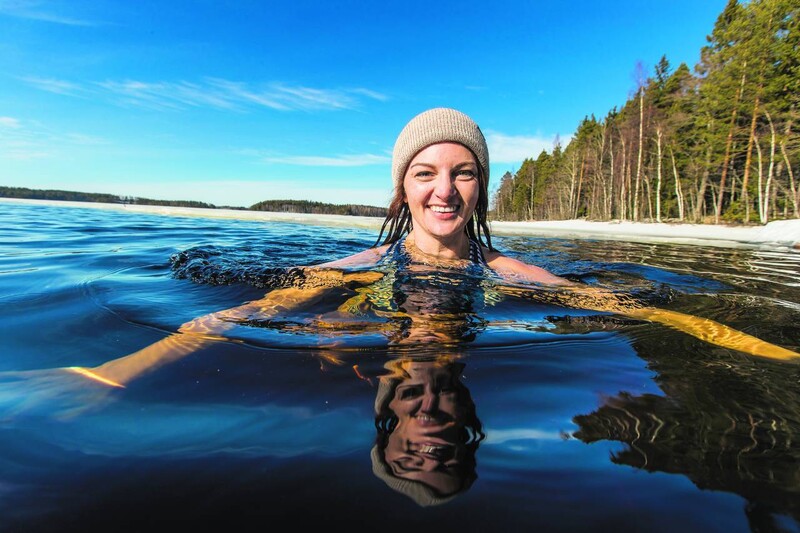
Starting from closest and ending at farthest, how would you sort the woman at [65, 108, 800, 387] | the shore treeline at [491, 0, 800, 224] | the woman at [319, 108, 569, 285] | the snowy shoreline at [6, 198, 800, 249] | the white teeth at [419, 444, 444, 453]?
the white teeth at [419, 444, 444, 453]
the woman at [65, 108, 800, 387]
the woman at [319, 108, 569, 285]
the snowy shoreline at [6, 198, 800, 249]
the shore treeline at [491, 0, 800, 224]

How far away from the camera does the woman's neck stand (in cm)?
342

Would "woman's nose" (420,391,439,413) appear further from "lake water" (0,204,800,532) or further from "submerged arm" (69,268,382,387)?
"submerged arm" (69,268,382,387)

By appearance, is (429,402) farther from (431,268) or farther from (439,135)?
(439,135)

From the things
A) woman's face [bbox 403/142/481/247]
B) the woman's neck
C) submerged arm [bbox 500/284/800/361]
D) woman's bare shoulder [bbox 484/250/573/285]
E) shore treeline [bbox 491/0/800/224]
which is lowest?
submerged arm [bbox 500/284/800/361]

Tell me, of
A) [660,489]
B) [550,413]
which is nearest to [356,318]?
[550,413]

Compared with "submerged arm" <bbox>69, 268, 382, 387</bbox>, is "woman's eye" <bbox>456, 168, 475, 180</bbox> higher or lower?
higher

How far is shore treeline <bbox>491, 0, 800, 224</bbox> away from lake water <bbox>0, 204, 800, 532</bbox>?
26.9 meters

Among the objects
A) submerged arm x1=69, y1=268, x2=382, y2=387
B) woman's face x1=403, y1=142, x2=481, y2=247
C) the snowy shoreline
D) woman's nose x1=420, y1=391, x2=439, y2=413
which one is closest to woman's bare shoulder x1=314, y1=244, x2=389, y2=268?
submerged arm x1=69, y1=268, x2=382, y2=387

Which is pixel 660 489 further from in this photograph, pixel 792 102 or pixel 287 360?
pixel 792 102

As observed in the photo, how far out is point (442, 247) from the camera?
346cm

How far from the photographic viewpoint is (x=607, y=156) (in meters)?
41.2

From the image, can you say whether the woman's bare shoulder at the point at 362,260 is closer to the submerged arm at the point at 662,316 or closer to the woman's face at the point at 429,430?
the submerged arm at the point at 662,316

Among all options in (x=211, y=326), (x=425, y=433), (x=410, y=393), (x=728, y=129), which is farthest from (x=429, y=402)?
(x=728, y=129)

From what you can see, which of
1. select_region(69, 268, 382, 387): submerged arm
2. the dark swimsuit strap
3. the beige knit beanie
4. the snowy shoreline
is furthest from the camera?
the snowy shoreline
